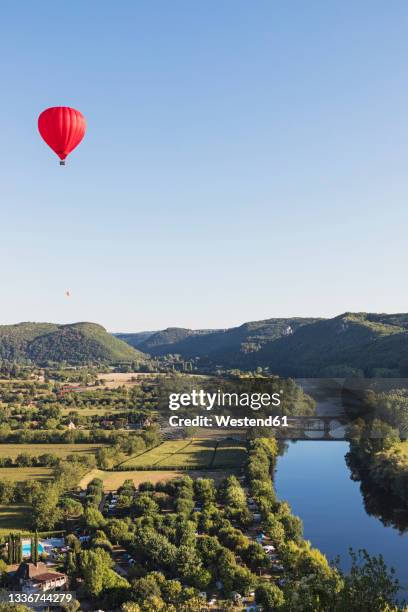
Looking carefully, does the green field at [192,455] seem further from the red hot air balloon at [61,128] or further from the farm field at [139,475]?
the red hot air balloon at [61,128]

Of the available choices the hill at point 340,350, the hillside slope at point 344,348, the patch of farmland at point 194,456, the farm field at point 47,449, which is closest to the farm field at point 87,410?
the farm field at point 47,449

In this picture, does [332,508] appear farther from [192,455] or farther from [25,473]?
[25,473]

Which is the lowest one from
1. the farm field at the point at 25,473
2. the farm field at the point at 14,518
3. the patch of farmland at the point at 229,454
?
the farm field at the point at 14,518

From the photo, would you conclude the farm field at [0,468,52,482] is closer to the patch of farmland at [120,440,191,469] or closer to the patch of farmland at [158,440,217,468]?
the patch of farmland at [120,440,191,469]

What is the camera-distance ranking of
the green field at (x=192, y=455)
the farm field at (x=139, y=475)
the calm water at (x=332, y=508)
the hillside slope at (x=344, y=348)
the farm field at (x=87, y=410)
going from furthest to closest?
the hillside slope at (x=344, y=348), the farm field at (x=87, y=410), the green field at (x=192, y=455), the farm field at (x=139, y=475), the calm water at (x=332, y=508)

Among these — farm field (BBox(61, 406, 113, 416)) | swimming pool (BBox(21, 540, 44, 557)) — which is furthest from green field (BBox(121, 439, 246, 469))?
farm field (BBox(61, 406, 113, 416))

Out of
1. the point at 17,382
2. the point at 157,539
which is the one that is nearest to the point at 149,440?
the point at 157,539

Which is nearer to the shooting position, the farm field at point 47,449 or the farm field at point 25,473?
the farm field at point 25,473
